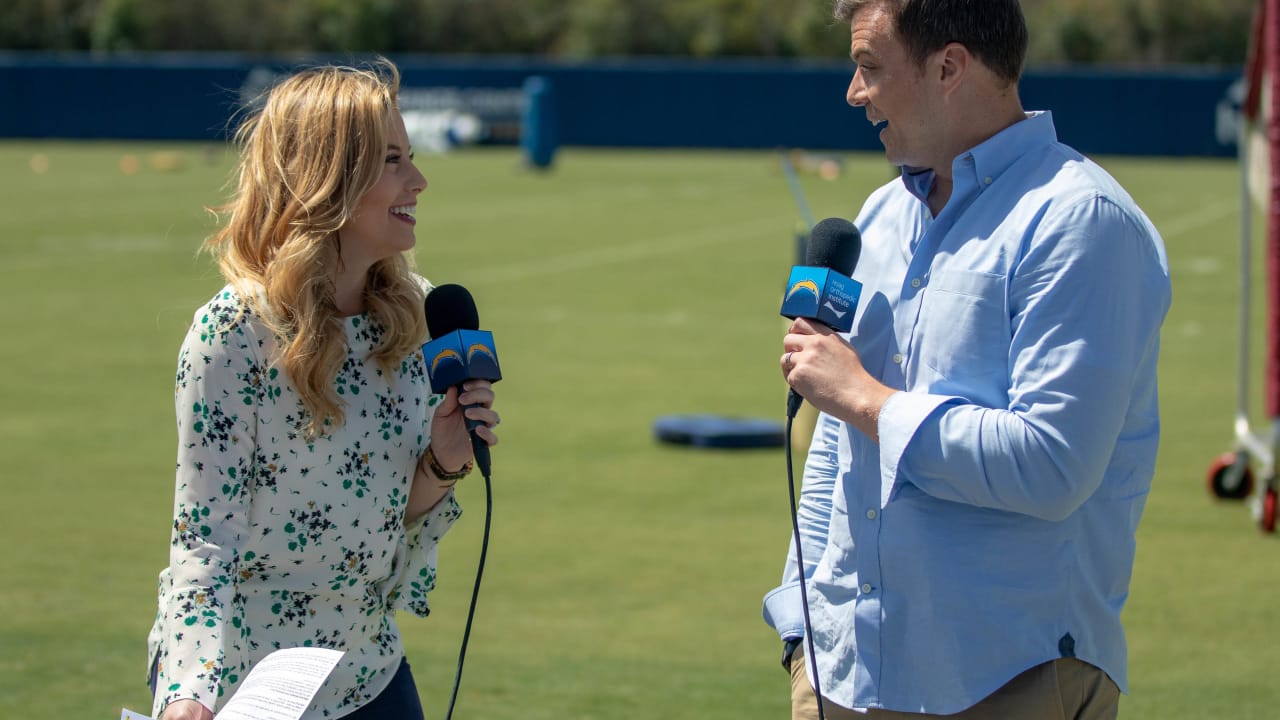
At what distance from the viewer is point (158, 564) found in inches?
317

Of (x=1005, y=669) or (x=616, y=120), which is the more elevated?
(x=1005, y=669)

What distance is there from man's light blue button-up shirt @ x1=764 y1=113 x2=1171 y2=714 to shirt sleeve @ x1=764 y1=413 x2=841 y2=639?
141 mm

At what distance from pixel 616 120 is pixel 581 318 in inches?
1449

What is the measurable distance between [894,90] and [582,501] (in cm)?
665

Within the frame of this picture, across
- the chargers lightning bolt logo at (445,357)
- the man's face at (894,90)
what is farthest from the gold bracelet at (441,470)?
the man's face at (894,90)

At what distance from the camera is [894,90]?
9.61ft

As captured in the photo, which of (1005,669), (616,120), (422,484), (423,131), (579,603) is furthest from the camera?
(616,120)

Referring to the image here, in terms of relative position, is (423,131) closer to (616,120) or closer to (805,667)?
(616,120)

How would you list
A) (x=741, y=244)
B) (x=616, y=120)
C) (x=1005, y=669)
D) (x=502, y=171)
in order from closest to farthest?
(x=1005, y=669) → (x=741, y=244) → (x=502, y=171) → (x=616, y=120)

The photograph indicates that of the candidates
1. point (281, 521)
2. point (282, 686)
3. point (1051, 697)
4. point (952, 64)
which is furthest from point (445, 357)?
point (1051, 697)

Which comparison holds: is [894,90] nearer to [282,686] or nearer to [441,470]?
[441,470]

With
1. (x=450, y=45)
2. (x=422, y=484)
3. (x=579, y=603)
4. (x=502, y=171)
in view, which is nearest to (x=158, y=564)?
(x=579, y=603)

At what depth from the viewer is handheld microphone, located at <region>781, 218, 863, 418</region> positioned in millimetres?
2920

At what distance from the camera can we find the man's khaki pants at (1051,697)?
2875 millimetres
